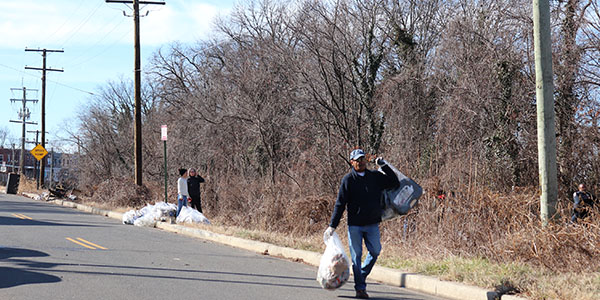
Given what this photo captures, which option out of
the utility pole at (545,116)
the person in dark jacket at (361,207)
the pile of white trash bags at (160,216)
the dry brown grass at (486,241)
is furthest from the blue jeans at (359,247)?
the pile of white trash bags at (160,216)

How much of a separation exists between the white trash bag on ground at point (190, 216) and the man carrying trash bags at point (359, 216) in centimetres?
1060

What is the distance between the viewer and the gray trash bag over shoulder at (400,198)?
7980 millimetres

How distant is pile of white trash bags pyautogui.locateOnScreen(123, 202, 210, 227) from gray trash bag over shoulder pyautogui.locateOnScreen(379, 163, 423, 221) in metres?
10.6

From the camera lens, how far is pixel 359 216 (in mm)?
7680

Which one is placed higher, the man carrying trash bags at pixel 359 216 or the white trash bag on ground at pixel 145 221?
the man carrying trash bags at pixel 359 216

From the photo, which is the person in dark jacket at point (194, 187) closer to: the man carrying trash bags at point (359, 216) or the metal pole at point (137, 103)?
the metal pole at point (137, 103)

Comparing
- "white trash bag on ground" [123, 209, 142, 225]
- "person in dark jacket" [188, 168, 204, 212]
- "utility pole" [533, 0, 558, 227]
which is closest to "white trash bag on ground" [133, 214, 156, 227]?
"white trash bag on ground" [123, 209, 142, 225]

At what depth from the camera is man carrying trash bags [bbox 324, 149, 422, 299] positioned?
764 centimetres

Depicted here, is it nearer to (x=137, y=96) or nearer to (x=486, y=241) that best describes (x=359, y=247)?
(x=486, y=241)

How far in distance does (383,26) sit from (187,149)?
1042cm

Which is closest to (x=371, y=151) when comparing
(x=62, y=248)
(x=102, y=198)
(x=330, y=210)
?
(x=330, y=210)

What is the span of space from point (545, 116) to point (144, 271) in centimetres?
661

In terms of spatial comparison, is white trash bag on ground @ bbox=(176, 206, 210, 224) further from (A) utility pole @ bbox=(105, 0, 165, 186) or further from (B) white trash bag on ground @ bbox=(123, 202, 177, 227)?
(A) utility pole @ bbox=(105, 0, 165, 186)

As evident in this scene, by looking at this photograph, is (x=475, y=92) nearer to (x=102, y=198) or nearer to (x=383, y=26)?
(x=383, y=26)
